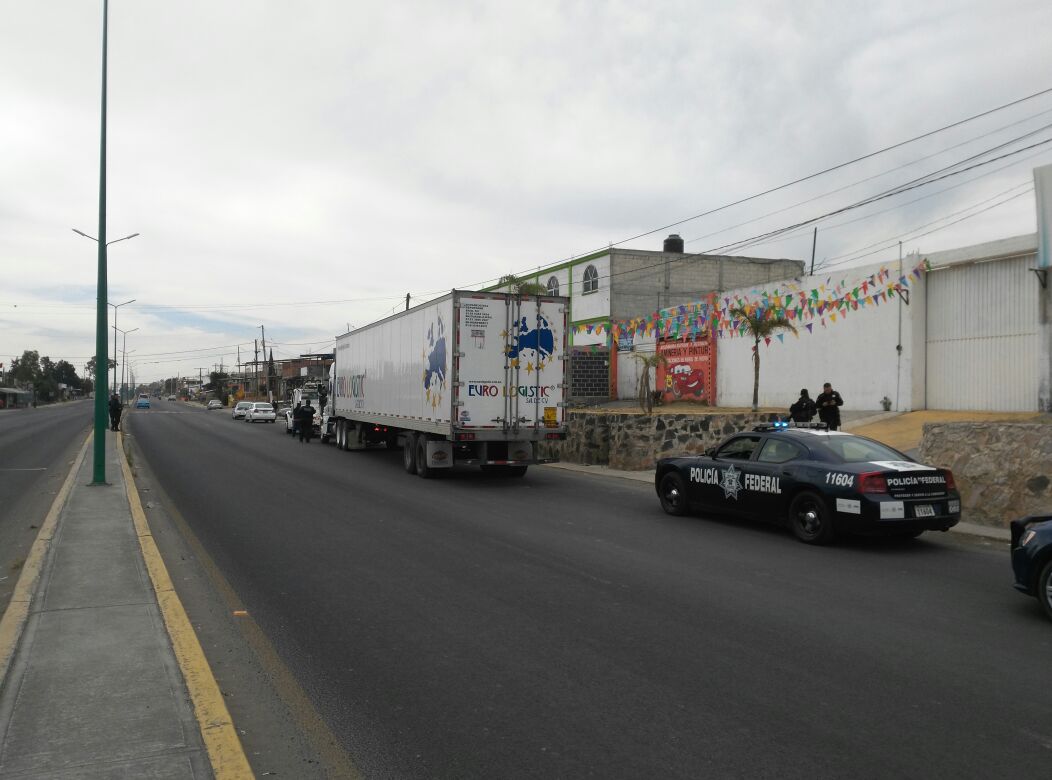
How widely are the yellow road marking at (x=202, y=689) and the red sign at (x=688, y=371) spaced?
2223 cm

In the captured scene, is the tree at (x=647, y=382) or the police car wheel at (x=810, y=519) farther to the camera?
→ the tree at (x=647, y=382)

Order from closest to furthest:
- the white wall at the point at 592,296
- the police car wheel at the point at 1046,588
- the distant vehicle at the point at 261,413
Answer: the police car wheel at the point at 1046,588
the white wall at the point at 592,296
the distant vehicle at the point at 261,413

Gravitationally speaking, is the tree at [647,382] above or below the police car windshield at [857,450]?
above

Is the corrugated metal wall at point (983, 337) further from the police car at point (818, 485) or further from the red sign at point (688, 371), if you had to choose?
the police car at point (818, 485)

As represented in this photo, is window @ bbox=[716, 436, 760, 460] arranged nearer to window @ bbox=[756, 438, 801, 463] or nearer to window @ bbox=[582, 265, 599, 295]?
window @ bbox=[756, 438, 801, 463]

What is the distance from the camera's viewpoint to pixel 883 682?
4.94 m

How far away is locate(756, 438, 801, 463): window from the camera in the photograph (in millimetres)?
10250

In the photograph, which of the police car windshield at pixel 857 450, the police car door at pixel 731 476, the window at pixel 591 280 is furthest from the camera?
the window at pixel 591 280

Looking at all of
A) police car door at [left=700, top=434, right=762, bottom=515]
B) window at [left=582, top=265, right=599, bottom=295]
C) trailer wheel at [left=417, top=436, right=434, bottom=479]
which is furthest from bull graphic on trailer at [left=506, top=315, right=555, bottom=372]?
window at [left=582, top=265, right=599, bottom=295]

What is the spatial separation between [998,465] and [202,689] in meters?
10.6

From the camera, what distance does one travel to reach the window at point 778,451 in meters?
10.2

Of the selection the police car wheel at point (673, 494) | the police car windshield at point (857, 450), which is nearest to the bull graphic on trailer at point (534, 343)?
the police car wheel at point (673, 494)

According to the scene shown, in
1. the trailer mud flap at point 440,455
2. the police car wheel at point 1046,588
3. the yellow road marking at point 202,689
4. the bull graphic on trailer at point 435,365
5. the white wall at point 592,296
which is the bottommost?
the yellow road marking at point 202,689

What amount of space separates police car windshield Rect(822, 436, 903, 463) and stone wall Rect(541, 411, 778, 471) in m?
7.76
